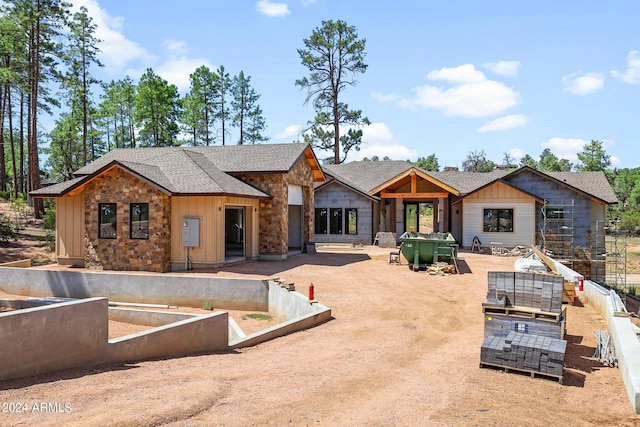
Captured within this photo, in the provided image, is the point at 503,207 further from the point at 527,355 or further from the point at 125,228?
the point at 527,355

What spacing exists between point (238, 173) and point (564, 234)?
19681 mm

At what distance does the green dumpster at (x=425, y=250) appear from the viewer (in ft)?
62.1

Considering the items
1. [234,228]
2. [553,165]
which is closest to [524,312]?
[234,228]

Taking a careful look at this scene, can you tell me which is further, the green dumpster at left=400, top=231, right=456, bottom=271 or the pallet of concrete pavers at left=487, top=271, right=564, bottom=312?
the green dumpster at left=400, top=231, right=456, bottom=271

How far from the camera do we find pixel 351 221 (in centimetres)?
3064

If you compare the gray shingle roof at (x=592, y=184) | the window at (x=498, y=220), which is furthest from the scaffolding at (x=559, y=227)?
the window at (x=498, y=220)

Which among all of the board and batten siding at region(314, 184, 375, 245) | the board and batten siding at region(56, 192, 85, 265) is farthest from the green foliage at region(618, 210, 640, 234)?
the board and batten siding at region(56, 192, 85, 265)

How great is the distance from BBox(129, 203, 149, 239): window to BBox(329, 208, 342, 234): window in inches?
575

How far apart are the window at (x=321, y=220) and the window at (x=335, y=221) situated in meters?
0.36

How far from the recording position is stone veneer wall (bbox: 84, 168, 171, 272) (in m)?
18.4

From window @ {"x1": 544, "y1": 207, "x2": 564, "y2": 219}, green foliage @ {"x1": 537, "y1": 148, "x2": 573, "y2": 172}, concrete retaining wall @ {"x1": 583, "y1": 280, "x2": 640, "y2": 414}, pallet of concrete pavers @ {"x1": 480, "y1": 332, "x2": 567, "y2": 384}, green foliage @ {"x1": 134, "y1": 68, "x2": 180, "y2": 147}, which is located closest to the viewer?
concrete retaining wall @ {"x1": 583, "y1": 280, "x2": 640, "y2": 414}

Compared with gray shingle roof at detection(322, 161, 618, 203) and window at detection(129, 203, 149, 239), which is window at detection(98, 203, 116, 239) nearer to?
window at detection(129, 203, 149, 239)

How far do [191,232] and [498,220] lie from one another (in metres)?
18.3

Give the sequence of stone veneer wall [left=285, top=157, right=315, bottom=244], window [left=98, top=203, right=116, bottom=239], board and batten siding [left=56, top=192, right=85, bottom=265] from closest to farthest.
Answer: window [left=98, top=203, right=116, bottom=239] < board and batten siding [left=56, top=192, right=85, bottom=265] < stone veneer wall [left=285, top=157, right=315, bottom=244]
